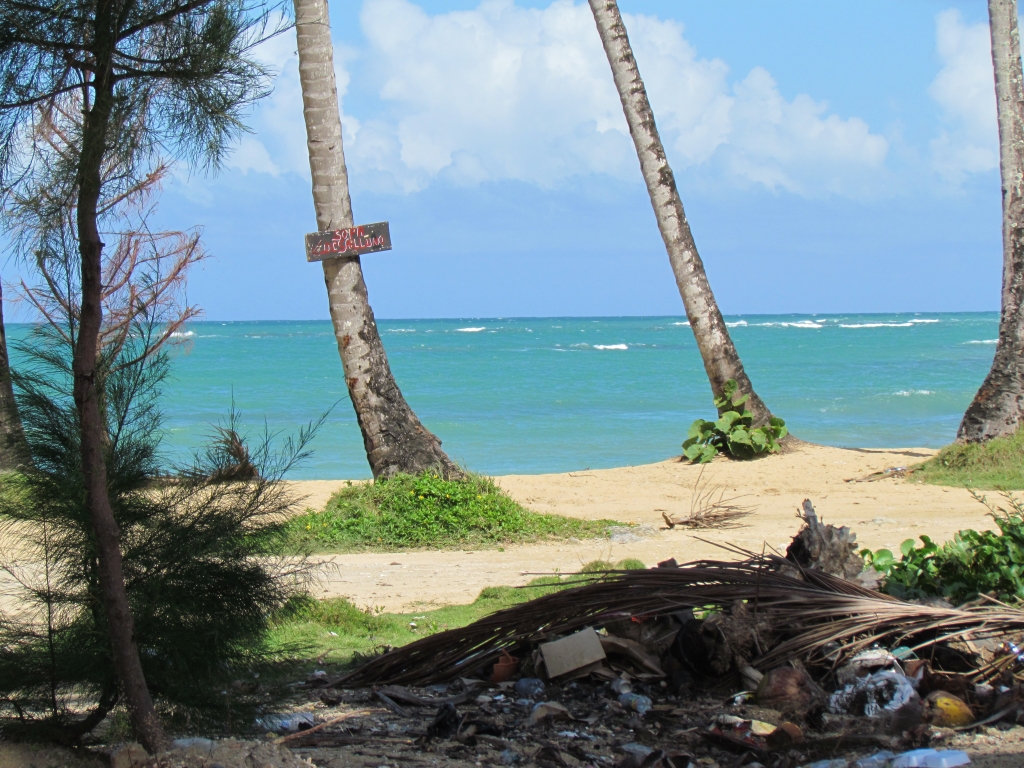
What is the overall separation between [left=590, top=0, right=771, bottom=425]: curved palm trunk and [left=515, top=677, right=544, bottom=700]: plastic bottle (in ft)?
30.2

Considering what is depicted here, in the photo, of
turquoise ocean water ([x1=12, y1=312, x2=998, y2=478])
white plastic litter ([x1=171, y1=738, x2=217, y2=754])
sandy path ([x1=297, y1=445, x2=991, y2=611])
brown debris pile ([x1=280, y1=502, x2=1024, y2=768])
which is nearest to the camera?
white plastic litter ([x1=171, y1=738, x2=217, y2=754])

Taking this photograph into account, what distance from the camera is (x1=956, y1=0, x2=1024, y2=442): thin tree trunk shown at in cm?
1058

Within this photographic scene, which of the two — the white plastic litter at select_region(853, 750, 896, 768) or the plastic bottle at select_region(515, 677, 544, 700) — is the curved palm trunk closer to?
the plastic bottle at select_region(515, 677, 544, 700)

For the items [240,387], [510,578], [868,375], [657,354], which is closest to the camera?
[510,578]

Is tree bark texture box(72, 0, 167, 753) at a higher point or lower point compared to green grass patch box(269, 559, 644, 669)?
higher

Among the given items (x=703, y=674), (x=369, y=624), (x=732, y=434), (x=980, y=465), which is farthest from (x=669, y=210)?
(x=703, y=674)

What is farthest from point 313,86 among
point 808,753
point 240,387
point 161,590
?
point 240,387

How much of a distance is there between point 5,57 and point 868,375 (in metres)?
38.6

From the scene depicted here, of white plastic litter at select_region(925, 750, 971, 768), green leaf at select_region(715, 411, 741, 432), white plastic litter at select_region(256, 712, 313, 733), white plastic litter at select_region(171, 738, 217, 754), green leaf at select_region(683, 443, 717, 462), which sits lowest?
white plastic litter at select_region(925, 750, 971, 768)

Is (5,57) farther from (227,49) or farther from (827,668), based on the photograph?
(827,668)

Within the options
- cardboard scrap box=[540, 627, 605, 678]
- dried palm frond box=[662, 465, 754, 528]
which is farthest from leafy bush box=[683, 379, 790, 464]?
cardboard scrap box=[540, 627, 605, 678]

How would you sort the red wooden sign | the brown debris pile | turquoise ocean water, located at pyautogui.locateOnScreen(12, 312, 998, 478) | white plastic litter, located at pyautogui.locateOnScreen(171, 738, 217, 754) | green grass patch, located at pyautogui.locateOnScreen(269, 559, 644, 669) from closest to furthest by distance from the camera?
1. white plastic litter, located at pyautogui.locateOnScreen(171, 738, 217, 754)
2. the brown debris pile
3. green grass patch, located at pyautogui.locateOnScreen(269, 559, 644, 669)
4. the red wooden sign
5. turquoise ocean water, located at pyautogui.locateOnScreen(12, 312, 998, 478)

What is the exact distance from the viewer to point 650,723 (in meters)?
3.50

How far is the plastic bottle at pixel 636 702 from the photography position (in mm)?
3628
